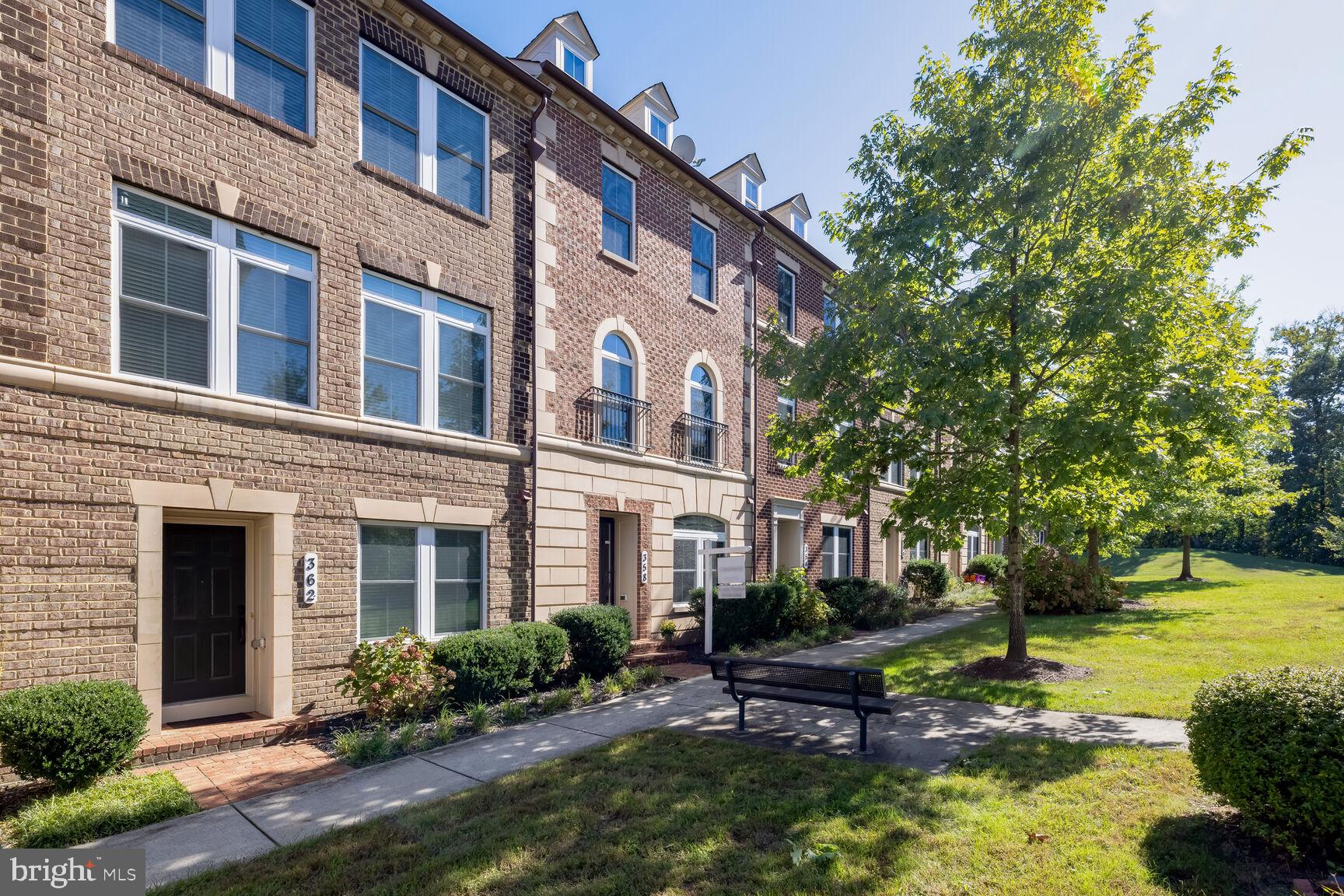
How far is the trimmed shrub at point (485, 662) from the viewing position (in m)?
9.24

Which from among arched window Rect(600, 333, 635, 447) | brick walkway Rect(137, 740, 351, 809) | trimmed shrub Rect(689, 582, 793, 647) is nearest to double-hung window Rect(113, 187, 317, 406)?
brick walkway Rect(137, 740, 351, 809)

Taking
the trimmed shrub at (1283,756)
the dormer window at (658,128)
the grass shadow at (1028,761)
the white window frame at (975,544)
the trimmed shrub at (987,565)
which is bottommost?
the trimmed shrub at (987,565)

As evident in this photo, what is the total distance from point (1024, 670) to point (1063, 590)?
8.69 m

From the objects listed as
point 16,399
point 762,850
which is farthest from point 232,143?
point 762,850

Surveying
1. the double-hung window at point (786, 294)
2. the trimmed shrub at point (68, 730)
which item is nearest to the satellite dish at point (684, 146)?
the double-hung window at point (786, 294)

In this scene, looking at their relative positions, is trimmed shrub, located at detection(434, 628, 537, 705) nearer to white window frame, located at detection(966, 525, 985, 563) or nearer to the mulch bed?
the mulch bed

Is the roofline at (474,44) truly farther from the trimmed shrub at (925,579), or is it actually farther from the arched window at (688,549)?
Answer: the trimmed shrub at (925,579)

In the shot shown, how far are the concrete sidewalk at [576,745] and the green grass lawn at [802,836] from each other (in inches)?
15.9

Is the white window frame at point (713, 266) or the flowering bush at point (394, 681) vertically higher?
the white window frame at point (713, 266)

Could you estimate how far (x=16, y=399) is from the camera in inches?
269

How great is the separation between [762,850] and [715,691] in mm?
5485

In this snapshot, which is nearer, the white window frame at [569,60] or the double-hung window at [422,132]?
the double-hung window at [422,132]

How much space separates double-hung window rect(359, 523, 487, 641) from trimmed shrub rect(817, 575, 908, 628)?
30.7 feet

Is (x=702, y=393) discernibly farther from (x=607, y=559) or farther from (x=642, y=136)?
(x=642, y=136)
